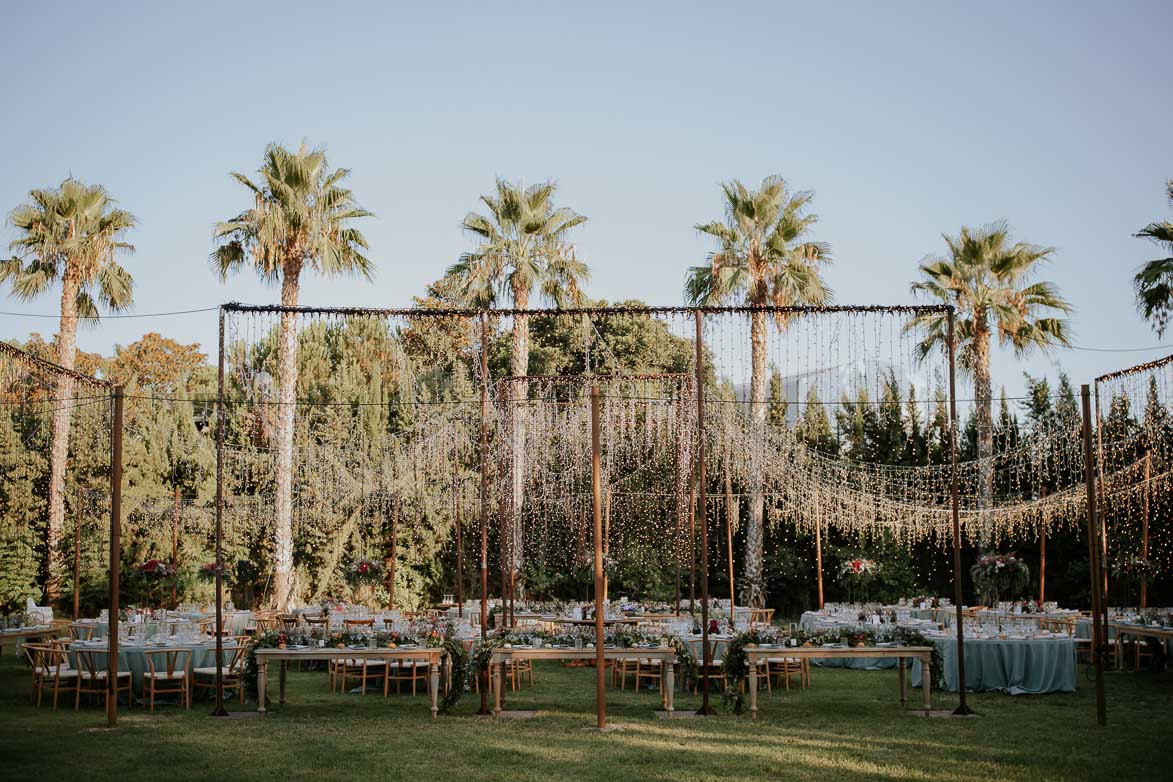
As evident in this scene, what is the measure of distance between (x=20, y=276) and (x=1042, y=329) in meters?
20.9

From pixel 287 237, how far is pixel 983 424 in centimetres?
1392

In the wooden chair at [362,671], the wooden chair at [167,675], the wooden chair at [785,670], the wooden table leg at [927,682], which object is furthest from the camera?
the wooden chair at [785,670]

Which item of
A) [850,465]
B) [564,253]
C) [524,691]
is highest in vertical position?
[564,253]

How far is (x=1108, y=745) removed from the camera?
A: 9.67m

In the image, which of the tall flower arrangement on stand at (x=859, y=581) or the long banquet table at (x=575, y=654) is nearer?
the long banquet table at (x=575, y=654)

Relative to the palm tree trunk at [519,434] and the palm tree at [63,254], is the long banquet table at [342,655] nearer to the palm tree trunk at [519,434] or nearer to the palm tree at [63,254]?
the palm tree trunk at [519,434]

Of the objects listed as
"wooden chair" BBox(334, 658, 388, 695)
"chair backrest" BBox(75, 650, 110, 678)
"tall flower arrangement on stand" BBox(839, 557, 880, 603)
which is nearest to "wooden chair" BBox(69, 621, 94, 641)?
"chair backrest" BBox(75, 650, 110, 678)

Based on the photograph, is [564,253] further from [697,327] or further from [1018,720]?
[1018,720]

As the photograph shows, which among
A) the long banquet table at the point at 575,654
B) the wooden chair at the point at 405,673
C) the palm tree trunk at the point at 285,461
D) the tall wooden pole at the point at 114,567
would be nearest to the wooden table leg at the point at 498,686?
the long banquet table at the point at 575,654

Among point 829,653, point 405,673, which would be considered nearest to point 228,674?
point 405,673

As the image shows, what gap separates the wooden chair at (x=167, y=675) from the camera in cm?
1210

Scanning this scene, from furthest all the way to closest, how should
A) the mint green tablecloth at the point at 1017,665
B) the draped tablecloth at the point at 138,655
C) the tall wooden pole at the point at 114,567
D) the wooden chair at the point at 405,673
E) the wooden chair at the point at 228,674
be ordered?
the wooden chair at the point at 405,673, the mint green tablecloth at the point at 1017,665, the wooden chair at the point at 228,674, the draped tablecloth at the point at 138,655, the tall wooden pole at the point at 114,567

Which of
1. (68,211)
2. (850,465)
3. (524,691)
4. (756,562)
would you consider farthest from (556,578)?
(68,211)

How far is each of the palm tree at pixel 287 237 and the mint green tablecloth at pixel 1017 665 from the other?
12127 mm
